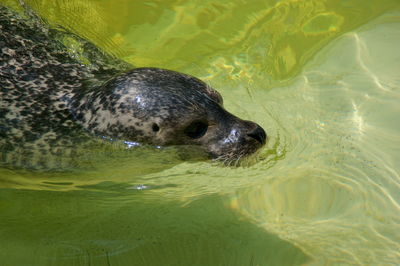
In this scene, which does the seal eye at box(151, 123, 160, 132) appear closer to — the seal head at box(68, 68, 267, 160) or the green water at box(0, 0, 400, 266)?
the seal head at box(68, 68, 267, 160)

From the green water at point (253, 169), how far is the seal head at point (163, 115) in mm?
171

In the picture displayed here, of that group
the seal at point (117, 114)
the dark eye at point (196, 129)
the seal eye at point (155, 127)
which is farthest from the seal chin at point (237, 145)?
the seal eye at point (155, 127)

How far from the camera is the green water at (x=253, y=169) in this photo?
10.2 feet

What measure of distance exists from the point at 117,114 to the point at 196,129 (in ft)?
1.98

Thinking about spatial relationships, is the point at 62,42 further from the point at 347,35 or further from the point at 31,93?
the point at 347,35

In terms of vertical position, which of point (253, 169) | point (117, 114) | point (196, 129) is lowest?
point (253, 169)

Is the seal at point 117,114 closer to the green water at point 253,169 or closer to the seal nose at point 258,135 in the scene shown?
the seal nose at point 258,135

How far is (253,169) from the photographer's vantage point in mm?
3809

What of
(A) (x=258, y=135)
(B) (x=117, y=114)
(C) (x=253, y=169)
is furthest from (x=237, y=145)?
(B) (x=117, y=114)

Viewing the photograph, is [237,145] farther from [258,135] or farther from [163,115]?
[163,115]

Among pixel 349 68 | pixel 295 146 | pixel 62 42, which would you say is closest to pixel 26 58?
pixel 62 42

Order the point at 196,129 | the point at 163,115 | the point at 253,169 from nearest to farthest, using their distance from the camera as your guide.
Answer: the point at 163,115
the point at 196,129
the point at 253,169

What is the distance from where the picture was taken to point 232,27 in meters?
5.55

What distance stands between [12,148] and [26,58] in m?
0.92
